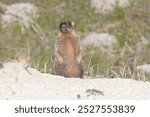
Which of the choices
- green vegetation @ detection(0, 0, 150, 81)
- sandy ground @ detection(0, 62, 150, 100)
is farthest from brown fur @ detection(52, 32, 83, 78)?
green vegetation @ detection(0, 0, 150, 81)

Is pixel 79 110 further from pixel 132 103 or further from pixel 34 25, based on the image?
pixel 34 25

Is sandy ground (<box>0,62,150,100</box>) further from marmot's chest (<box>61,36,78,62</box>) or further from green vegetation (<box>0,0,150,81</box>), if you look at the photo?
green vegetation (<box>0,0,150,81</box>)

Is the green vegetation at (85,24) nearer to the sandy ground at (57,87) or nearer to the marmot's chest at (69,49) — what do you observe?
the marmot's chest at (69,49)

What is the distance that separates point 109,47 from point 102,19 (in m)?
1.51

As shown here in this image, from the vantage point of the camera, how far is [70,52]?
8531 millimetres

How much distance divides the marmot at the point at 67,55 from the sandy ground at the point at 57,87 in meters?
0.63

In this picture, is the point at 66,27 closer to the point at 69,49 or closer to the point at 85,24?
the point at 69,49

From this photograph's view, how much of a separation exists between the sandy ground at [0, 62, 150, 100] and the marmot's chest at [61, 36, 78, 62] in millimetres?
737

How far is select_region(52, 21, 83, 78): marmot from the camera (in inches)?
333

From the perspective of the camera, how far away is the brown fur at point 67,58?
846 centimetres

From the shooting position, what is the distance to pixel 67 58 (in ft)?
28.1

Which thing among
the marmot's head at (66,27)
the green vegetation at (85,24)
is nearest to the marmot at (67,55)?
the marmot's head at (66,27)

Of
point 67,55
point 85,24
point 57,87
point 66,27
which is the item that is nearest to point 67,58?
point 67,55

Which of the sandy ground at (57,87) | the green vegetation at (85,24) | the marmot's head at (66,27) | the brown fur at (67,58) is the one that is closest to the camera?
the sandy ground at (57,87)
